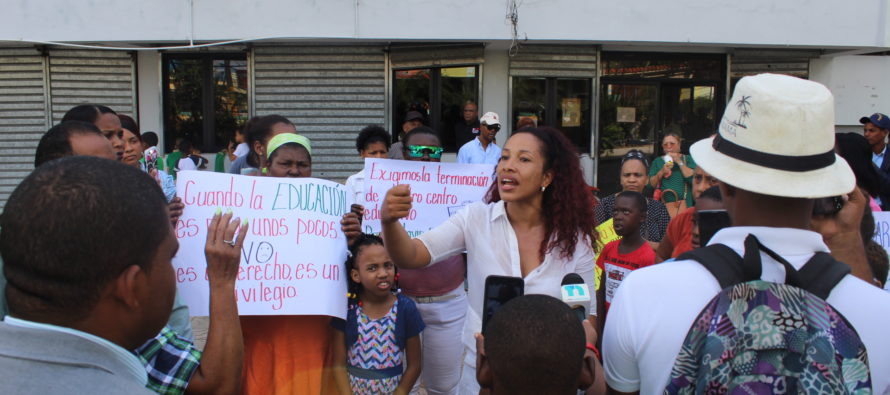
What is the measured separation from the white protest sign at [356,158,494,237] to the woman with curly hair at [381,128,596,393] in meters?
0.99

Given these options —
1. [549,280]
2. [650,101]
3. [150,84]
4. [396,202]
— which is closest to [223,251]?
[396,202]

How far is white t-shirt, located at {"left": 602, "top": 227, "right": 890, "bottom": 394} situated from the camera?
1606 millimetres

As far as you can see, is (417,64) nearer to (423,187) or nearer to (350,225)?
(423,187)

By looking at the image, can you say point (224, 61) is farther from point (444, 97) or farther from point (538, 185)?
point (538, 185)

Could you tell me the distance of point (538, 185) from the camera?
3.09 metres

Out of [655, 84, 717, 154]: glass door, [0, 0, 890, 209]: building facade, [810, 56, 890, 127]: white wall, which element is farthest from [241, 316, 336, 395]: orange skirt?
[810, 56, 890, 127]: white wall

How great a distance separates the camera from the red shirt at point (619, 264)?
4.10 metres

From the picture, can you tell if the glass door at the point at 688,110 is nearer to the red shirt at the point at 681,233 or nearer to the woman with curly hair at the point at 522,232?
the red shirt at the point at 681,233

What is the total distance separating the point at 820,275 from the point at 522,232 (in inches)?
61.8

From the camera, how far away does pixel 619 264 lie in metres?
4.18

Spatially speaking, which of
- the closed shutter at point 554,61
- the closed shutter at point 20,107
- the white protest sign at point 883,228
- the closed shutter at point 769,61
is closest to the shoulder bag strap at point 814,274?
the white protest sign at point 883,228

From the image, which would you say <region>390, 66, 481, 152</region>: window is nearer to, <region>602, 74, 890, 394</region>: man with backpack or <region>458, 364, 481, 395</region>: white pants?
<region>458, 364, 481, 395</region>: white pants

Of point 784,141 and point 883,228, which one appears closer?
point 784,141

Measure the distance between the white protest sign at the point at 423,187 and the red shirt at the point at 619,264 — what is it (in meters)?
0.95
